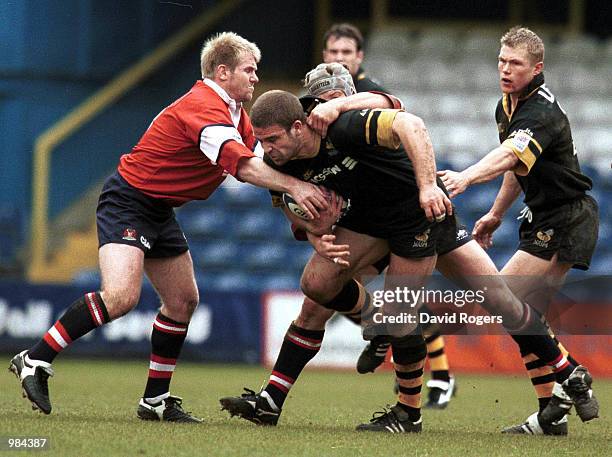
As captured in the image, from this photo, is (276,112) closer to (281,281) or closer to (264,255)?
(281,281)

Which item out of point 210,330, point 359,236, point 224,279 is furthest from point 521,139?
point 224,279

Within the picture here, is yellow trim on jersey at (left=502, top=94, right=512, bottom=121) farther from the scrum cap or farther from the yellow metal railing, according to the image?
the yellow metal railing

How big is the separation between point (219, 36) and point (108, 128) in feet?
26.8

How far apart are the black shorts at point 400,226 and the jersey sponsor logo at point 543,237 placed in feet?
2.68

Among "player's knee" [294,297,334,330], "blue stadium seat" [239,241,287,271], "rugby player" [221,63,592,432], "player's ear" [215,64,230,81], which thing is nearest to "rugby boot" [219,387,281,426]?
"rugby player" [221,63,592,432]

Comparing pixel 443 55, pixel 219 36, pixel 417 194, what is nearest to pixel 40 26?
pixel 443 55

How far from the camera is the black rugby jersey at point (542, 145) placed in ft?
19.3

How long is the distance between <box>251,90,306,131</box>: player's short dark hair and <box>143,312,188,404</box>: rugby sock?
1.35 m

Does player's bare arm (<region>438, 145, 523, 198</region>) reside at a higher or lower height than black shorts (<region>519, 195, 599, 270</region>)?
higher

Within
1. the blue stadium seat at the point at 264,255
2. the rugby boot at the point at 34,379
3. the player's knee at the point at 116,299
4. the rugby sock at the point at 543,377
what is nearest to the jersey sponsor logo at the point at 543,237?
the rugby sock at the point at 543,377

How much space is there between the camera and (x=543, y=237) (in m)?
6.39

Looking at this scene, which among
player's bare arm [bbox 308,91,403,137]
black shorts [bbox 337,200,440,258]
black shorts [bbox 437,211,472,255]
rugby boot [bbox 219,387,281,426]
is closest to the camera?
player's bare arm [bbox 308,91,403,137]

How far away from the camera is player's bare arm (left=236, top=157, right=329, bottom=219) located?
5.47 meters

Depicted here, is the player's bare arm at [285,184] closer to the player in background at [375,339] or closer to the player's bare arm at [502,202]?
the player in background at [375,339]
